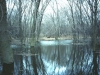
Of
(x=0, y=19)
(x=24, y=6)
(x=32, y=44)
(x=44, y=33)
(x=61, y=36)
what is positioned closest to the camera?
(x=0, y=19)

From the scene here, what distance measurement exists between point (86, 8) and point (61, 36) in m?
20.3

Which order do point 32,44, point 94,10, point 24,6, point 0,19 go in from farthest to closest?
point 24,6 → point 32,44 → point 94,10 → point 0,19

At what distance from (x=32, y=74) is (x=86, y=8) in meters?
19.8

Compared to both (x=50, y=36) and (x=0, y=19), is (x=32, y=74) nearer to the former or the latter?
(x=0, y=19)

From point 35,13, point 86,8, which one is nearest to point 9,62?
point 35,13

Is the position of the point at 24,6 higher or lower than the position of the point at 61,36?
higher

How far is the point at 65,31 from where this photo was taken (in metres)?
45.2

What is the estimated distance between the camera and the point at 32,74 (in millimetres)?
7062

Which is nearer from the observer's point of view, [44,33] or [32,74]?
[32,74]

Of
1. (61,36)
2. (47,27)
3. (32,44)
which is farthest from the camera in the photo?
(47,27)

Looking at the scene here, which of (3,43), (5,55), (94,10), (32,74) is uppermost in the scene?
(94,10)

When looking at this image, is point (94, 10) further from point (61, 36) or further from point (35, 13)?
point (61, 36)

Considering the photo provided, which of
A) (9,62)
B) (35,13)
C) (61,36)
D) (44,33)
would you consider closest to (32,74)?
(9,62)

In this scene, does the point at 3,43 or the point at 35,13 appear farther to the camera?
the point at 35,13
